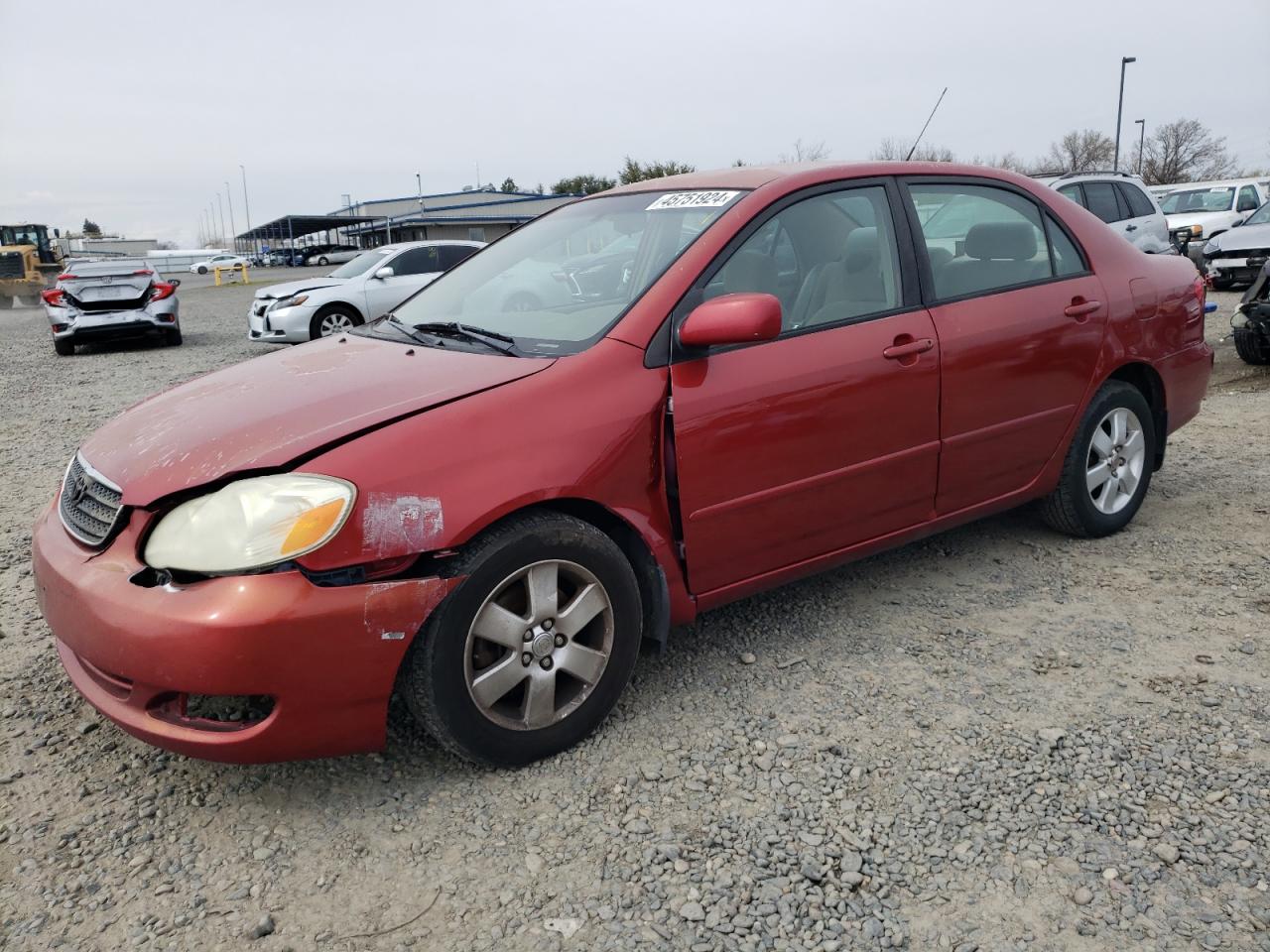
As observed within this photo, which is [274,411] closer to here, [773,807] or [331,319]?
[773,807]

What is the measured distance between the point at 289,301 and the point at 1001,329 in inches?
425

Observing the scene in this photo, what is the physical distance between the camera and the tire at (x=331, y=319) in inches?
494

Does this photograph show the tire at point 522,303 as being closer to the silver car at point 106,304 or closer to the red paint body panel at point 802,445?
the red paint body panel at point 802,445

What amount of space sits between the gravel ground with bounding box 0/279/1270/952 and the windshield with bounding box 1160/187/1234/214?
17.9 m

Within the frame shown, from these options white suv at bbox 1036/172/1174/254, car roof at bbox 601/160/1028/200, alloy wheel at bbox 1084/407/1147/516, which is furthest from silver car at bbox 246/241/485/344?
alloy wheel at bbox 1084/407/1147/516

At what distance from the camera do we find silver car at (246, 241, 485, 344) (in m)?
12.5

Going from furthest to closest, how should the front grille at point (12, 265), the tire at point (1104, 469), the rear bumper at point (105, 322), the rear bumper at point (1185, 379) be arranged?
the front grille at point (12, 265) → the rear bumper at point (105, 322) → the rear bumper at point (1185, 379) → the tire at point (1104, 469)

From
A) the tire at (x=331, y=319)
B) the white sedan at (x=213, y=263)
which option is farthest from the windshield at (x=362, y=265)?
the white sedan at (x=213, y=263)

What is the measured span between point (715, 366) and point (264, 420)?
1.28 meters

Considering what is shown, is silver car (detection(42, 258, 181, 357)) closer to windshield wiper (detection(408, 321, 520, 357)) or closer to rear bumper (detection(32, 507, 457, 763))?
windshield wiper (detection(408, 321, 520, 357))

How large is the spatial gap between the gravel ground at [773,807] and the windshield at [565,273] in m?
1.18

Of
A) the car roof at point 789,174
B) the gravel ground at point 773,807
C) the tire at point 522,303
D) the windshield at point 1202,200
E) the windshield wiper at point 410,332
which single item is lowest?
the gravel ground at point 773,807

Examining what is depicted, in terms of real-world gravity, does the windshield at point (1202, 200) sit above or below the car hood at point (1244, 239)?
above

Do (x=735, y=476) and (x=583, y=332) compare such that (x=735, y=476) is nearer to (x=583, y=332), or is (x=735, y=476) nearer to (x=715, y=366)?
(x=715, y=366)
